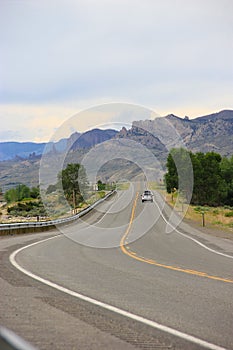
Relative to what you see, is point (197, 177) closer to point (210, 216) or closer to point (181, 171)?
point (181, 171)

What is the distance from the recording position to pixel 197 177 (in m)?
77.5

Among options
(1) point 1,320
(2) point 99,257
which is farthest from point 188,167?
(1) point 1,320

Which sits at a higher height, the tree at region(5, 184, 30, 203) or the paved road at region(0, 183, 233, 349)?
the tree at region(5, 184, 30, 203)

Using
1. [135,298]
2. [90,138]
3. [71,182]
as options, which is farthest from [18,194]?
[135,298]

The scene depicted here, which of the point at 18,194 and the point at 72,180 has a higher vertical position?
the point at 72,180

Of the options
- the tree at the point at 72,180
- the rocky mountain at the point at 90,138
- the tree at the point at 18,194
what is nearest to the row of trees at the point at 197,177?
the tree at the point at 72,180

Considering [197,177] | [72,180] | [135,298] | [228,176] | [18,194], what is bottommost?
[135,298]

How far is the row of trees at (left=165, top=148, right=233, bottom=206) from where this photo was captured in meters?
65.1

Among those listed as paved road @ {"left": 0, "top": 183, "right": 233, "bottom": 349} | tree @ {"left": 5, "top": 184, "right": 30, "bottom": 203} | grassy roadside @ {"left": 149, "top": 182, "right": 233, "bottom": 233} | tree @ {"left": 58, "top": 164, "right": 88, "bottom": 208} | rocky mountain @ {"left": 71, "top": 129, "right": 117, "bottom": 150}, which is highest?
rocky mountain @ {"left": 71, "top": 129, "right": 117, "bottom": 150}

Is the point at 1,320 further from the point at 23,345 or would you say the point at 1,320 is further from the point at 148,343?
the point at 23,345

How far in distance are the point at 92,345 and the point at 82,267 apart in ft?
24.4

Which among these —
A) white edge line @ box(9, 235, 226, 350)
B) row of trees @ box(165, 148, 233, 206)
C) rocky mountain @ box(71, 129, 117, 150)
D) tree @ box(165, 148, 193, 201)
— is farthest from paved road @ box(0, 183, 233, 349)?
tree @ box(165, 148, 193, 201)

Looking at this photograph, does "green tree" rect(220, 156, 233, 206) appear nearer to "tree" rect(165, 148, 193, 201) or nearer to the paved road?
"tree" rect(165, 148, 193, 201)

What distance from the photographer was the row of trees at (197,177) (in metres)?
65.1
